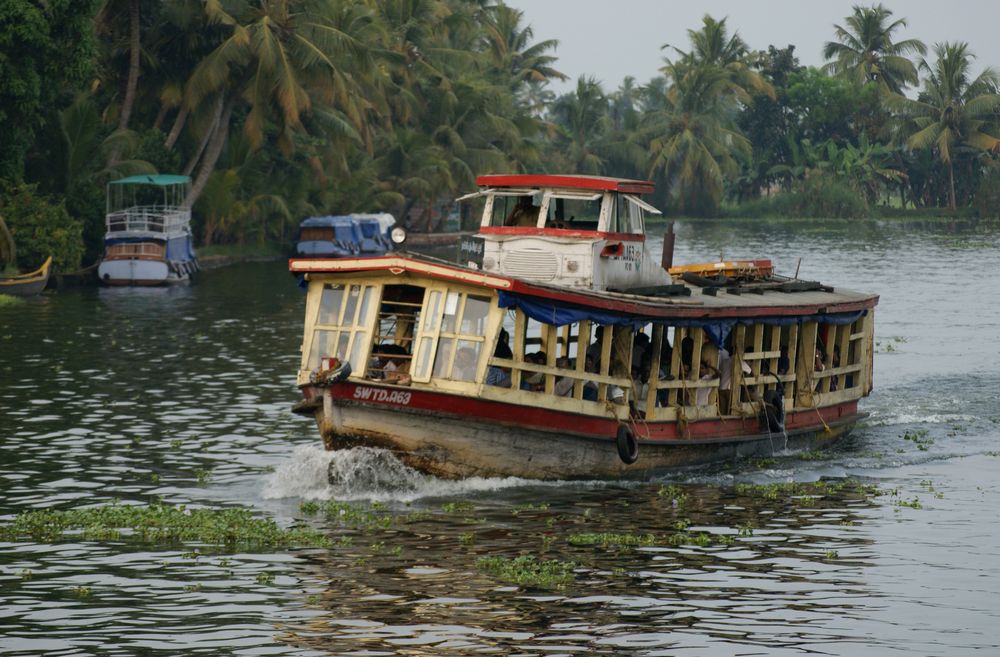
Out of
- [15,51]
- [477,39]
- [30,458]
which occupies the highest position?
[477,39]

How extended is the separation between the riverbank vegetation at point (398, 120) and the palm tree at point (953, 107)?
→ 0.55 ft

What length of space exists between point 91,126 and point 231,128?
12.2m

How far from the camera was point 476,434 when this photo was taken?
2067 cm

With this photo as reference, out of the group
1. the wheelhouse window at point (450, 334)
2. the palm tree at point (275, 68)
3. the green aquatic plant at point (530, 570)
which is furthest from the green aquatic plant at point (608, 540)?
the palm tree at point (275, 68)

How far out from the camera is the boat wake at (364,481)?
812 inches

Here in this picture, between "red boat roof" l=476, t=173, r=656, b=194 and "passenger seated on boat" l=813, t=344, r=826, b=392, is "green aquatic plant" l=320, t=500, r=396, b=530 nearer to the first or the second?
"red boat roof" l=476, t=173, r=656, b=194

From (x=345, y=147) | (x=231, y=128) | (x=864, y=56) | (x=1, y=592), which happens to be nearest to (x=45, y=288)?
(x=231, y=128)

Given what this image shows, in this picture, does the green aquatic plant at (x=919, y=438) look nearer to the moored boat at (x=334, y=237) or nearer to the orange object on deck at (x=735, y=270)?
the orange object on deck at (x=735, y=270)

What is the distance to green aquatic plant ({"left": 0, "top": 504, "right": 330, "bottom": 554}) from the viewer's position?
1817cm

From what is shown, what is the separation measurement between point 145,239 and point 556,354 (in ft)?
116

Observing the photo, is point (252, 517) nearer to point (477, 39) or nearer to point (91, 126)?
point (91, 126)

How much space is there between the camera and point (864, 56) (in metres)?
118

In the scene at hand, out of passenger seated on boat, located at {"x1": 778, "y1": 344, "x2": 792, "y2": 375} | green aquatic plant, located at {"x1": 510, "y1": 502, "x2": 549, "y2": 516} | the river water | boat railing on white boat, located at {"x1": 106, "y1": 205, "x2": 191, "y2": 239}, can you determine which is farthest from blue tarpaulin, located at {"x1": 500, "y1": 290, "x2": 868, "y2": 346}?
boat railing on white boat, located at {"x1": 106, "y1": 205, "x2": 191, "y2": 239}

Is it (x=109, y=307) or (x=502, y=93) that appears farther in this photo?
(x=502, y=93)
